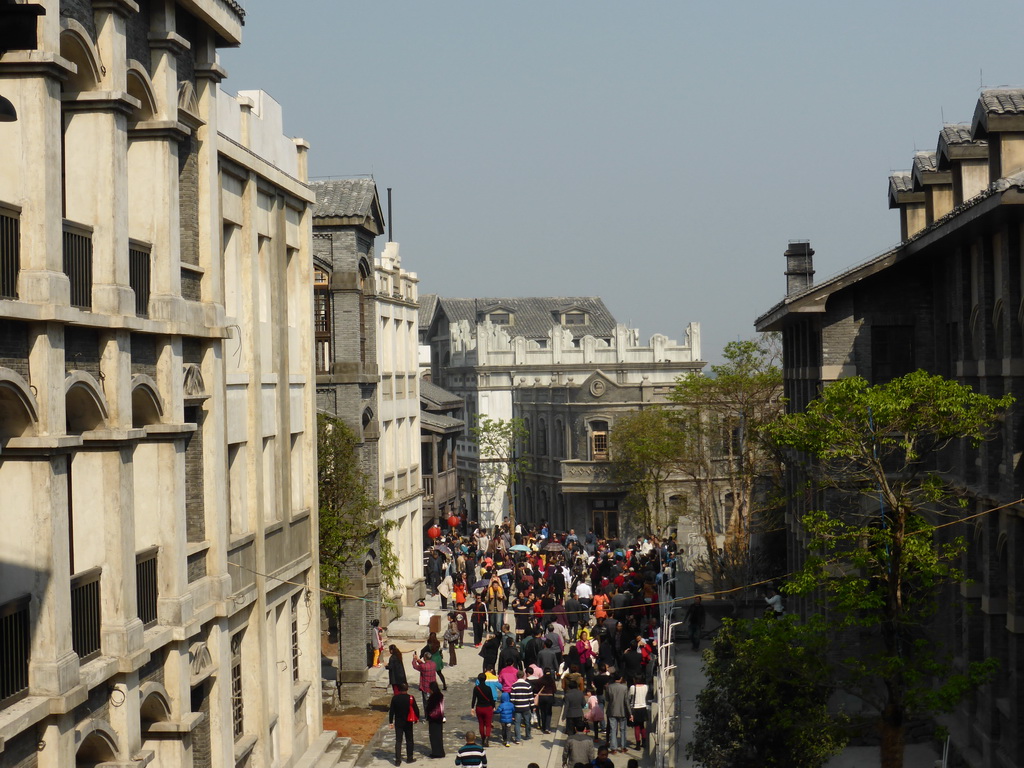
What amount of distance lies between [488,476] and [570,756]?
5522 cm

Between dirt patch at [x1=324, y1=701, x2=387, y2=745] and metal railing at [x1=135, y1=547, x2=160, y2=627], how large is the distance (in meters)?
11.0

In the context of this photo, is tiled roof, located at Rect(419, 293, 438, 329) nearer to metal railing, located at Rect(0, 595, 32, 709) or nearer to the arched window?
the arched window

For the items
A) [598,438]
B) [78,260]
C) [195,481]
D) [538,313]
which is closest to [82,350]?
[78,260]

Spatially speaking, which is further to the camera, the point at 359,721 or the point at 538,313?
the point at 538,313

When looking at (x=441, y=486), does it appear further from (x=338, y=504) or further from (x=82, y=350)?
(x=82, y=350)

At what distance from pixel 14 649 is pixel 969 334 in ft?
53.4

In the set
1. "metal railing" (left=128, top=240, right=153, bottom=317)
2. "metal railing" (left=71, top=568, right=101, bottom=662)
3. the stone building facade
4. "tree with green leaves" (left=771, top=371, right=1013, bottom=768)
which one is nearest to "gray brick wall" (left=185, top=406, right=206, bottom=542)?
the stone building facade

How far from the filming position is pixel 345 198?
109ft

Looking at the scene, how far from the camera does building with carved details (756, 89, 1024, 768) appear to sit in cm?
1881

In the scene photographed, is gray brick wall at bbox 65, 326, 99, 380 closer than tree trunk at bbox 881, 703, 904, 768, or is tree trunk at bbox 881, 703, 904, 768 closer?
gray brick wall at bbox 65, 326, 99, 380

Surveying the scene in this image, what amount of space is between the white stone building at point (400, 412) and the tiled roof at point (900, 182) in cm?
1573

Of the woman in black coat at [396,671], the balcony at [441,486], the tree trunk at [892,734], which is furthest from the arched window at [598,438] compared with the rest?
the tree trunk at [892,734]

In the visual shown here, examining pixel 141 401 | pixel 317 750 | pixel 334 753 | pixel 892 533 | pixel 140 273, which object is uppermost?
pixel 140 273

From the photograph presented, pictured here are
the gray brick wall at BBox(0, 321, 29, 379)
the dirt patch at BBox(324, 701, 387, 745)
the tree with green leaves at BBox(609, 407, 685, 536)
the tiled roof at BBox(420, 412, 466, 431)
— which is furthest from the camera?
the tiled roof at BBox(420, 412, 466, 431)
